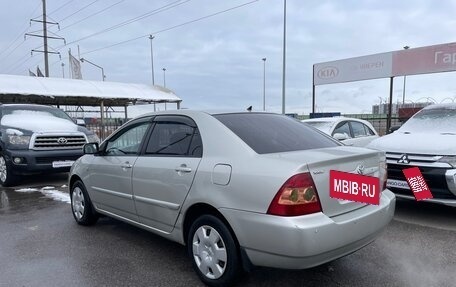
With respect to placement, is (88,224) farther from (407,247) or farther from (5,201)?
(407,247)

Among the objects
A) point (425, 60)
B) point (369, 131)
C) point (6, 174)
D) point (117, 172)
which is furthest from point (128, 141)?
point (425, 60)

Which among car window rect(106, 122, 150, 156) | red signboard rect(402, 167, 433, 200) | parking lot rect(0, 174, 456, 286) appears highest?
car window rect(106, 122, 150, 156)

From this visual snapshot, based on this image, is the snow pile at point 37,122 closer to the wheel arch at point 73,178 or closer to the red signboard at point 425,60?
the wheel arch at point 73,178

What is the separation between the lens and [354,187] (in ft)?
11.0

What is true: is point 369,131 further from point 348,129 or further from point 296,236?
point 296,236

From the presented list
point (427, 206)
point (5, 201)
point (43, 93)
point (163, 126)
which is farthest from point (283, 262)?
point (43, 93)

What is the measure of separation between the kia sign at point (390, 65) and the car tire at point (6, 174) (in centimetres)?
1383

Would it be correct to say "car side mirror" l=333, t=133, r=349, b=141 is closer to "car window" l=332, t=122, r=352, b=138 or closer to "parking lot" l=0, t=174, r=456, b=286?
"car window" l=332, t=122, r=352, b=138

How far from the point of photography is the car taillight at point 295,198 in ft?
9.76

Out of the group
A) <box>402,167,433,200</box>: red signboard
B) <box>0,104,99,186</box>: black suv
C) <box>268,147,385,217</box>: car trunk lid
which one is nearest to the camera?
<box>268,147,385,217</box>: car trunk lid

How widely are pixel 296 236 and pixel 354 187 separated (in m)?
0.79

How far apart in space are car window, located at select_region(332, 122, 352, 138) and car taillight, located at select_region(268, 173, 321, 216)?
6210 millimetres

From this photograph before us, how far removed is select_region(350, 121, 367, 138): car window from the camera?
9.34 metres

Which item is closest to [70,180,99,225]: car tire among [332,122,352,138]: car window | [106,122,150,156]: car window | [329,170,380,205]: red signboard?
[106,122,150,156]: car window
